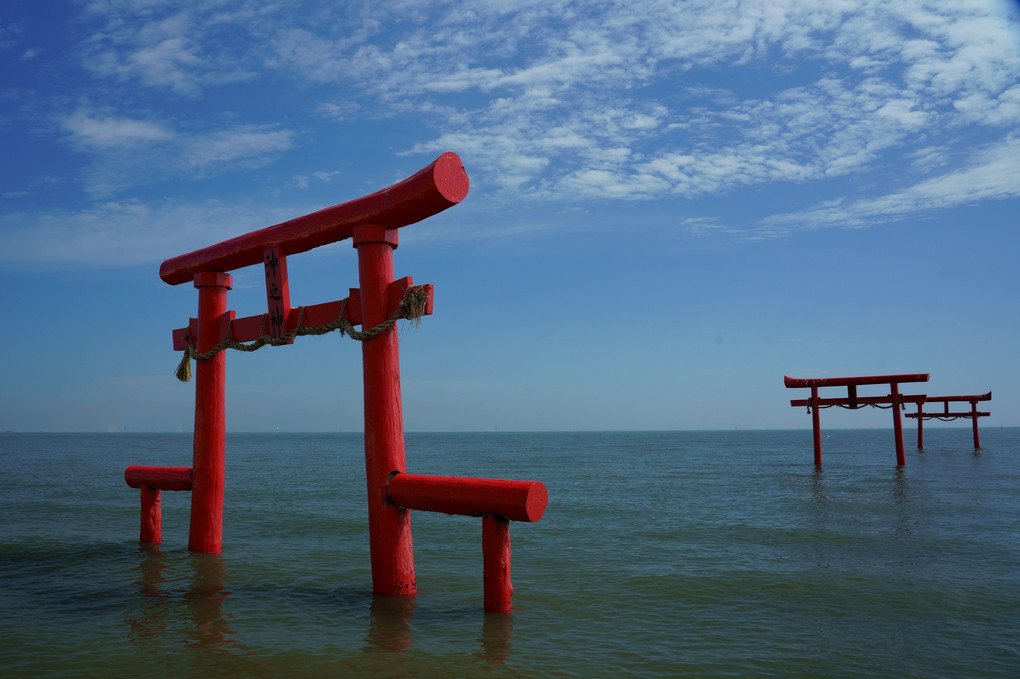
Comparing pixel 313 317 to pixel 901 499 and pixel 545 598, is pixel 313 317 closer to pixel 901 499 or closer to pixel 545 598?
pixel 545 598

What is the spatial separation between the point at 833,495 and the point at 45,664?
19.5 m

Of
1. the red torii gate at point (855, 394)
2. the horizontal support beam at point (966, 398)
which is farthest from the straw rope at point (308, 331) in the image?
the horizontal support beam at point (966, 398)

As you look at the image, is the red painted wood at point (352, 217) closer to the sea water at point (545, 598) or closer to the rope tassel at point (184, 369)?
the rope tassel at point (184, 369)

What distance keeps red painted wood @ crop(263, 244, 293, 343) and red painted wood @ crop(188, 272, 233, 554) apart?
4.24ft

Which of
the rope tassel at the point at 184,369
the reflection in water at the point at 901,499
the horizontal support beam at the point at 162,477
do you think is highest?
the rope tassel at the point at 184,369

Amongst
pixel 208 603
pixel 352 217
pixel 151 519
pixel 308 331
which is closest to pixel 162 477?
pixel 151 519

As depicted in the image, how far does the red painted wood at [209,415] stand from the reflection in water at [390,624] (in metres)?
2.96

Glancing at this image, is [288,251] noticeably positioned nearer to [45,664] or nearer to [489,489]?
[489,489]

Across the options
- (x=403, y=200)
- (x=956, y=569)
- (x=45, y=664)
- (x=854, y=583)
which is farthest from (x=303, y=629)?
(x=956, y=569)

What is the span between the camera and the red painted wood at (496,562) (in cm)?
600

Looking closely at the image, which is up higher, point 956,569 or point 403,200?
point 403,200

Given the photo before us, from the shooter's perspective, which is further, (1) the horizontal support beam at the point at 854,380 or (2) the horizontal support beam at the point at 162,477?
(1) the horizontal support beam at the point at 854,380

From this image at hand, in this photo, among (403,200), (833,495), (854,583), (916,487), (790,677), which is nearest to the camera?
(790,677)

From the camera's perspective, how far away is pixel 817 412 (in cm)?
2617
